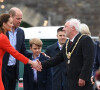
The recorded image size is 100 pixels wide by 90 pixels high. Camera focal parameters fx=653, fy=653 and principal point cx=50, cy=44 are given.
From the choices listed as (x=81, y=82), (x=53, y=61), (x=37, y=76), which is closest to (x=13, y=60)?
(x=37, y=76)

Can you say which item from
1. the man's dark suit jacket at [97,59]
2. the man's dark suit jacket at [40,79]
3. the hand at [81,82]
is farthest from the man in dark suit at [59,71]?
the hand at [81,82]

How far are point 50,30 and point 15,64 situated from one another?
2796 mm

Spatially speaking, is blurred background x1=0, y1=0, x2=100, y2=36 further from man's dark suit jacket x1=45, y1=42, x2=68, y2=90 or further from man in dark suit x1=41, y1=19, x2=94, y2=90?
man in dark suit x1=41, y1=19, x2=94, y2=90

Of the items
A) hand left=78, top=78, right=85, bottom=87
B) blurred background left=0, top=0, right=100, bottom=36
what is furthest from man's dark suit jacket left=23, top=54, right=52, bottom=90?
blurred background left=0, top=0, right=100, bottom=36

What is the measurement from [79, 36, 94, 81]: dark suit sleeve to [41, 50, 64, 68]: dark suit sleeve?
0.75 meters

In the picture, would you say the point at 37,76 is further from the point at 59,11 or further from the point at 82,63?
the point at 59,11

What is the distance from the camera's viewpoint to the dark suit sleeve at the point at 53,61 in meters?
11.4

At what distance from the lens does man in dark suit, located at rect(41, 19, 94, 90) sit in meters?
10.7

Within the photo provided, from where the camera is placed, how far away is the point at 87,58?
10.7 meters

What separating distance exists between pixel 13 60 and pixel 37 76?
1.72 feet

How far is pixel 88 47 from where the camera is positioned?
35.1 feet

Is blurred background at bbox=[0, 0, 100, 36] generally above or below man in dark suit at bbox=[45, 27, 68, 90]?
above

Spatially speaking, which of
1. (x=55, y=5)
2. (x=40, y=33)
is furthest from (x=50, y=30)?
(x=55, y=5)

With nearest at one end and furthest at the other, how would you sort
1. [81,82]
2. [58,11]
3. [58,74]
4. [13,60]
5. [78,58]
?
[81,82], [78,58], [13,60], [58,74], [58,11]
